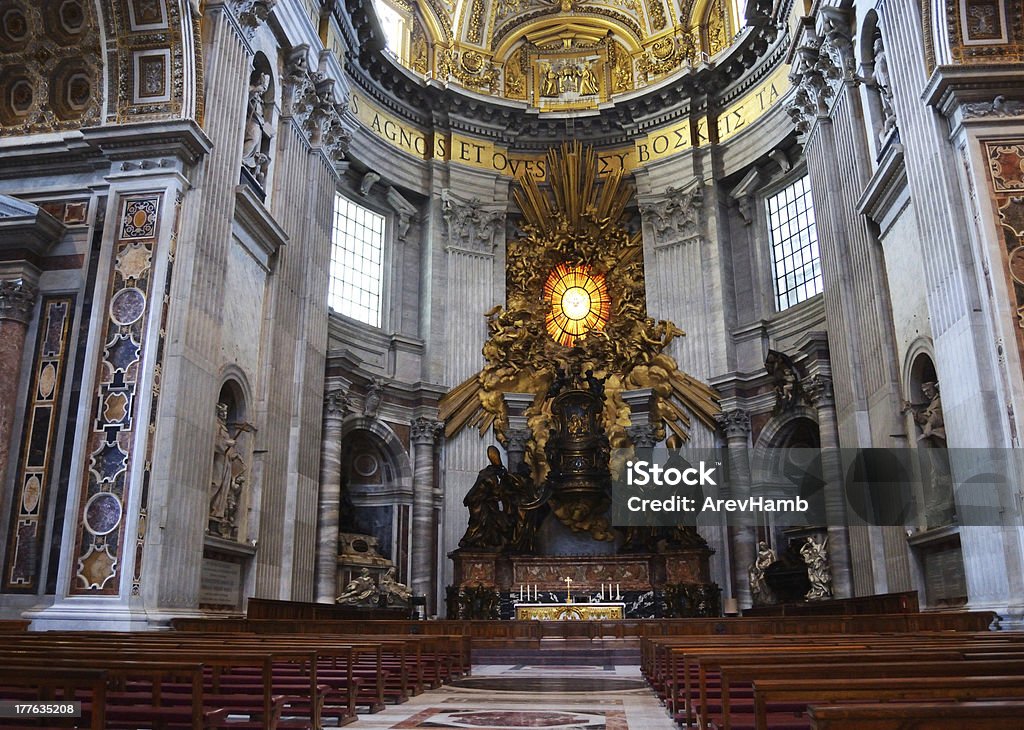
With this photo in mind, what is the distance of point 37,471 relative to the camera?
9.88m

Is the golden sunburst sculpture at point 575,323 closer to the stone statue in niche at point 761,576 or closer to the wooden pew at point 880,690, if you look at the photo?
the stone statue in niche at point 761,576

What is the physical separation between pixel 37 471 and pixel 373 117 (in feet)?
36.0

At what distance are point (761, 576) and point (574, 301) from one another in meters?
7.67

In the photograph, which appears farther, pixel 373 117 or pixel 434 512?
pixel 373 117

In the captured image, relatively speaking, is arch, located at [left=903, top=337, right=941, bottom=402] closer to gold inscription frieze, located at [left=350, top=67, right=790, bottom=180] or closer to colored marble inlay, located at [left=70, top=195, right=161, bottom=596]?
gold inscription frieze, located at [left=350, top=67, right=790, bottom=180]

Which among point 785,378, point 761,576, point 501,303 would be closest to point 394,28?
point 501,303

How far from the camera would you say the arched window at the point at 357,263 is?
57.9 feet

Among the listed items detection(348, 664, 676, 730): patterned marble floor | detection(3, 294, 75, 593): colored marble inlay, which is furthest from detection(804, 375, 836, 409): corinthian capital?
detection(3, 294, 75, 593): colored marble inlay

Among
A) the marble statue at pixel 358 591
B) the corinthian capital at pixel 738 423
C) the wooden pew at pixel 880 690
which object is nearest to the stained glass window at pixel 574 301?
the corinthian capital at pixel 738 423

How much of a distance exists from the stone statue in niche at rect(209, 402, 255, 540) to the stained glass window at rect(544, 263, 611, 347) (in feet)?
30.9

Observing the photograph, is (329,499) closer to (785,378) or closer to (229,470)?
(229,470)

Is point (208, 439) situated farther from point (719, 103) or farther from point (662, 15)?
point (662, 15)

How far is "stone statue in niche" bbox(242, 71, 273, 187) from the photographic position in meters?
12.6

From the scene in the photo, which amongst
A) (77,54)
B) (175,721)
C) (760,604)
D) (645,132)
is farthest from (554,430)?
(175,721)
